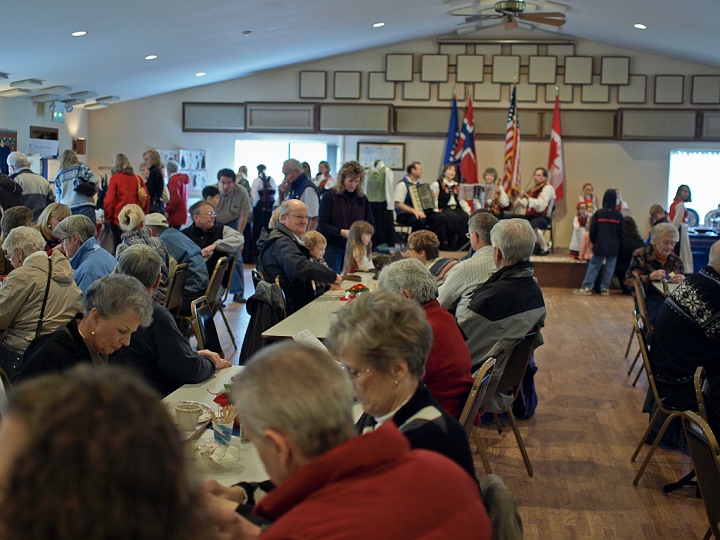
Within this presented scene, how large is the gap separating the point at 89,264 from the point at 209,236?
7.31 feet

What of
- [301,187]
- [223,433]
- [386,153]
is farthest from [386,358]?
[386,153]

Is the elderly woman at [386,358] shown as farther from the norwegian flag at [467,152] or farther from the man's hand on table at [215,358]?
the norwegian flag at [467,152]

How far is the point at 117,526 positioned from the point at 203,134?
46.4 ft

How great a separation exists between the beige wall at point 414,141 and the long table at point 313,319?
918 centimetres

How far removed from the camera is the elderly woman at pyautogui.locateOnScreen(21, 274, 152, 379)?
2566 mm

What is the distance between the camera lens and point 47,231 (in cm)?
523

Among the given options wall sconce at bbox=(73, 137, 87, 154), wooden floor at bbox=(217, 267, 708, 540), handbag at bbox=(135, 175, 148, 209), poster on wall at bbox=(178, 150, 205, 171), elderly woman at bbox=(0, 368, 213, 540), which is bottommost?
wooden floor at bbox=(217, 267, 708, 540)

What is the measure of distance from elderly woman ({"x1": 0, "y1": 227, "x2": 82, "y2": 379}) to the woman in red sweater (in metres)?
4.15

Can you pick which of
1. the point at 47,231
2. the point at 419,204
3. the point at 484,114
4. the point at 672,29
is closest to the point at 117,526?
the point at 47,231

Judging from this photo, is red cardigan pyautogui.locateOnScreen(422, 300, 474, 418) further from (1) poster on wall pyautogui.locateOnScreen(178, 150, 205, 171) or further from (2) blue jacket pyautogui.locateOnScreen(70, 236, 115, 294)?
(1) poster on wall pyautogui.locateOnScreen(178, 150, 205, 171)

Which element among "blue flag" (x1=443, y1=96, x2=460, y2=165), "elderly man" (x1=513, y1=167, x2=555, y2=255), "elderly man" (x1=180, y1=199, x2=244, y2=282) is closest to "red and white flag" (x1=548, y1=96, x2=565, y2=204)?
"elderly man" (x1=513, y1=167, x2=555, y2=255)

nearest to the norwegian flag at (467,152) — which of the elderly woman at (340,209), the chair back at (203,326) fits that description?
the elderly woman at (340,209)

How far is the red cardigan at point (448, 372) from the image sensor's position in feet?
8.87

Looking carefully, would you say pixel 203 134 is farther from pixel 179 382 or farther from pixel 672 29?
pixel 179 382
